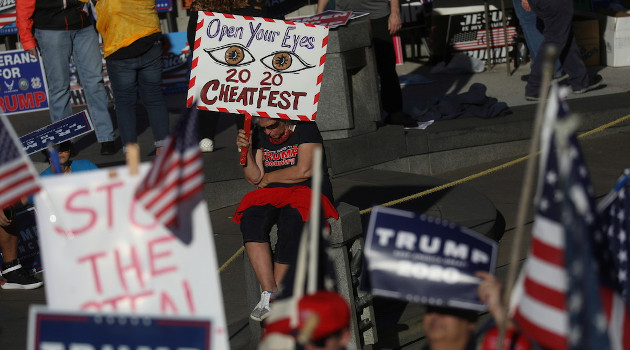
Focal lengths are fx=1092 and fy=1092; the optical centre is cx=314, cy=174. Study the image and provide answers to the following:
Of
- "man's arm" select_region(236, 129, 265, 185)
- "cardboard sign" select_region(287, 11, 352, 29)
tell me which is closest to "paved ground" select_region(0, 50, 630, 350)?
"man's arm" select_region(236, 129, 265, 185)

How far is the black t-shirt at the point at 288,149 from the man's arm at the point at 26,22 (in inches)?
133

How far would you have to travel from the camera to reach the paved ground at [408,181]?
6656mm

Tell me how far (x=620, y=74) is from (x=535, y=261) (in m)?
8.89

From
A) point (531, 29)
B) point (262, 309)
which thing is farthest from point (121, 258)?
point (531, 29)

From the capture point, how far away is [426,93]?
12227 mm

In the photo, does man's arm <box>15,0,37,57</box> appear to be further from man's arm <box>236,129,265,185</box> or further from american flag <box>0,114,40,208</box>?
american flag <box>0,114,40,208</box>

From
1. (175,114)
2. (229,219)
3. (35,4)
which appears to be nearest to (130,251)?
(229,219)

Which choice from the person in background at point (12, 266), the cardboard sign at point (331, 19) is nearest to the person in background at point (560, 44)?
the cardboard sign at point (331, 19)

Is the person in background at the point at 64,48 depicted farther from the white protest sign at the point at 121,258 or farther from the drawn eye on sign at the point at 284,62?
the white protest sign at the point at 121,258

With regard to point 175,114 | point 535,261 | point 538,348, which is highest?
point 535,261

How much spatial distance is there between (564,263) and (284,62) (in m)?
3.99

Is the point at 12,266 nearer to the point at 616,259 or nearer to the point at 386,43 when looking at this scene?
the point at 386,43

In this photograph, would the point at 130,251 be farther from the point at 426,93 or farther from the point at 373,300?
the point at 426,93

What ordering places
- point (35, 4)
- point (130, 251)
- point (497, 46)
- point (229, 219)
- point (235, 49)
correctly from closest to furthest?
point (130, 251) → point (235, 49) → point (229, 219) → point (35, 4) → point (497, 46)
